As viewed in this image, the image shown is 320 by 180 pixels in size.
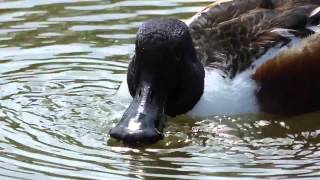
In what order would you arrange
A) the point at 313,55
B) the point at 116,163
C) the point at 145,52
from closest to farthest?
the point at 116,163 < the point at 145,52 < the point at 313,55

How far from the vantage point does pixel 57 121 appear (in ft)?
24.8

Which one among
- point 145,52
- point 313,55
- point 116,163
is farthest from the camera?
point 313,55

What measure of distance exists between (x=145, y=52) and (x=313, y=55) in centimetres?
135

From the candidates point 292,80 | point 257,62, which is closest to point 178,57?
point 257,62

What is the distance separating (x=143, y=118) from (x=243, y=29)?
1.23 m

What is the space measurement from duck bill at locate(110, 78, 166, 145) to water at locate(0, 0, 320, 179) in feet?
0.29

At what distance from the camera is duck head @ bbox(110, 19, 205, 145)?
708 centimetres

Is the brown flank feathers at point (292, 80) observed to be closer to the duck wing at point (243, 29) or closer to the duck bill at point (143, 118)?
the duck wing at point (243, 29)

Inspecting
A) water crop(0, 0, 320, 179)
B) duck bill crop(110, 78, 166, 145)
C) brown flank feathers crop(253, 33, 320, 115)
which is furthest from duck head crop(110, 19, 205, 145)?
brown flank feathers crop(253, 33, 320, 115)

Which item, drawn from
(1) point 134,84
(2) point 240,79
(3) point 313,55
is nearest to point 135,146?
(1) point 134,84

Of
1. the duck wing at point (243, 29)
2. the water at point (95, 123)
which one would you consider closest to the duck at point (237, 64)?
the duck wing at point (243, 29)

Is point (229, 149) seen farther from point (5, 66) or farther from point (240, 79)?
point (5, 66)

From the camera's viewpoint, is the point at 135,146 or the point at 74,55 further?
the point at 74,55

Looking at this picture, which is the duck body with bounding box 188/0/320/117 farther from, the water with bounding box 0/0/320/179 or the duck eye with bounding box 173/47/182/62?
the duck eye with bounding box 173/47/182/62
